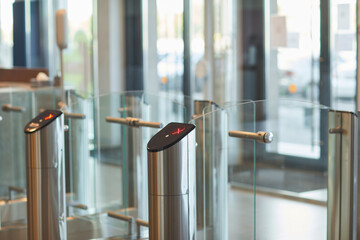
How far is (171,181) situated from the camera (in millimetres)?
2652

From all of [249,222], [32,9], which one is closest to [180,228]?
[249,222]

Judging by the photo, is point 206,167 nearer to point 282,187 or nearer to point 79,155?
point 282,187

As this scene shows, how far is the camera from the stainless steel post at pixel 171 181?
8.66 feet

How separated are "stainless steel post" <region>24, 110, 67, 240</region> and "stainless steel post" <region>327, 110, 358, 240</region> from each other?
1.38 m

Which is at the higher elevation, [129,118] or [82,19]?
[82,19]

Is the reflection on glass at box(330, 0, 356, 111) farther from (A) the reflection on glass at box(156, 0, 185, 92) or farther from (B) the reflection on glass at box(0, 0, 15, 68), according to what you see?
(B) the reflection on glass at box(0, 0, 15, 68)

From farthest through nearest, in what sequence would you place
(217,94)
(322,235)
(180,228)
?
(217,94) → (322,235) → (180,228)

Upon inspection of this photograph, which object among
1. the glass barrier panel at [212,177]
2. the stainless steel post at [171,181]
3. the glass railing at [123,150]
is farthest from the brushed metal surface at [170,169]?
the glass railing at [123,150]

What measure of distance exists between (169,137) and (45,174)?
37.8 inches

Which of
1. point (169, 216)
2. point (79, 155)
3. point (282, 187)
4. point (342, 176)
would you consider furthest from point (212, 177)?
point (79, 155)

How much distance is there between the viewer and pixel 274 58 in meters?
6.01

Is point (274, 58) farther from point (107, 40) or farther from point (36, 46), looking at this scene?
point (36, 46)

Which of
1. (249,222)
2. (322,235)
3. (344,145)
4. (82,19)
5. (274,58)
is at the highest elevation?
(82,19)

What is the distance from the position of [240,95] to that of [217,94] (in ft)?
0.76
